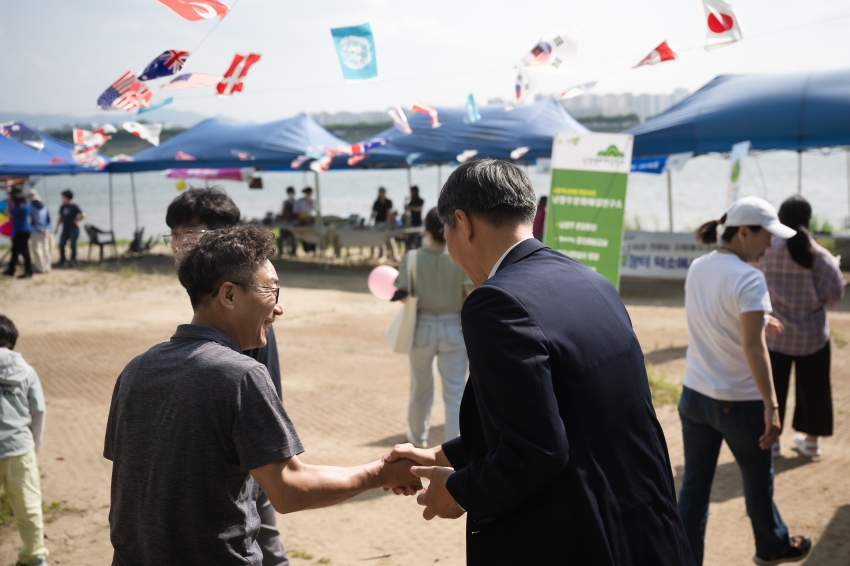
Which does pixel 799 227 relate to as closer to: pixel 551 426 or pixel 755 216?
pixel 755 216

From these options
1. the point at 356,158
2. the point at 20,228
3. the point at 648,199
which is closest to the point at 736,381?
the point at 356,158

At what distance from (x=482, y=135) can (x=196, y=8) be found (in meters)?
14.8

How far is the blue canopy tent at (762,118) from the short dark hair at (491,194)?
549 inches

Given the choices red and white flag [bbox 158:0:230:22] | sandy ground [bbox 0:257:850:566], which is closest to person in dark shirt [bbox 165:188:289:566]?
red and white flag [bbox 158:0:230:22]

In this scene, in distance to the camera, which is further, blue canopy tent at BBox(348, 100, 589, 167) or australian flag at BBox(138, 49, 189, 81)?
blue canopy tent at BBox(348, 100, 589, 167)

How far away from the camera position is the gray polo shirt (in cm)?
200

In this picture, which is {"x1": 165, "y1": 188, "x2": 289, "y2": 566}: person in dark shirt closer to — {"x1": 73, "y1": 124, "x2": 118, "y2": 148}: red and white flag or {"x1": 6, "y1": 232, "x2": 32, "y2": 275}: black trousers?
{"x1": 73, "y1": 124, "x2": 118, "y2": 148}: red and white flag

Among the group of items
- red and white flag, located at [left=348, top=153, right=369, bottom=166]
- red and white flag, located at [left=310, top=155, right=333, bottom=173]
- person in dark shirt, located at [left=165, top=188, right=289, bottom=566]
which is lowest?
person in dark shirt, located at [left=165, top=188, right=289, bottom=566]

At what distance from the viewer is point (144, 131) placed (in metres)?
8.72

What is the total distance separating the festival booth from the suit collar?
1406 centimetres

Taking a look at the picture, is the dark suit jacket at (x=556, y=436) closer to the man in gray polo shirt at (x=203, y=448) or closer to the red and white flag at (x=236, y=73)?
the man in gray polo shirt at (x=203, y=448)

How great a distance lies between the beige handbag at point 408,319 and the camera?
19.8ft

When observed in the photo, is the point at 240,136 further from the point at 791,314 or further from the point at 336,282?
the point at 791,314

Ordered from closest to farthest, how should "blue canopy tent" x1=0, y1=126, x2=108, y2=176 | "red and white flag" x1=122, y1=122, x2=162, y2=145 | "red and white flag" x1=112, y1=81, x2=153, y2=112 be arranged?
1. "red and white flag" x1=112, y1=81, x2=153, y2=112
2. "red and white flag" x1=122, y1=122, x2=162, y2=145
3. "blue canopy tent" x1=0, y1=126, x2=108, y2=176
